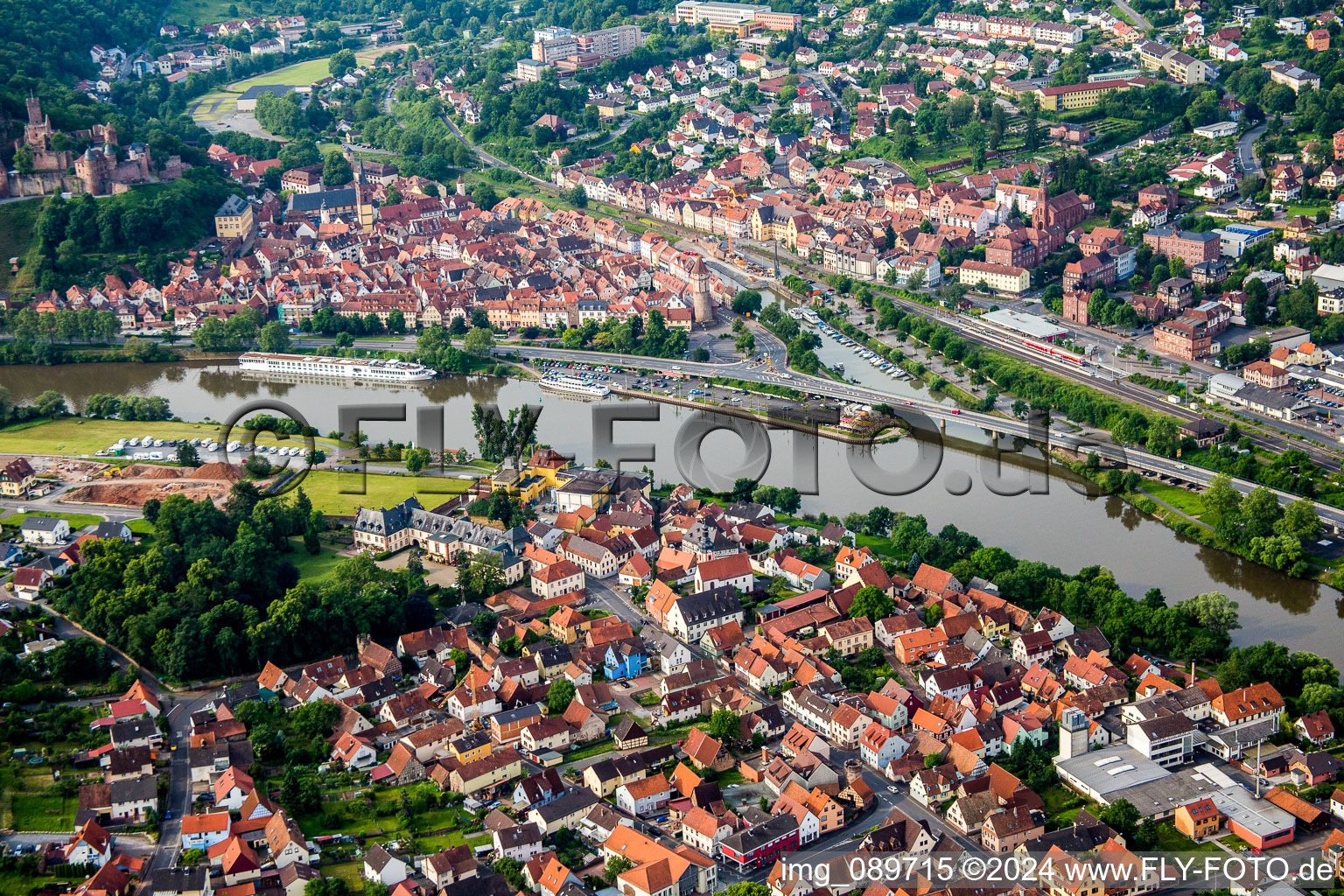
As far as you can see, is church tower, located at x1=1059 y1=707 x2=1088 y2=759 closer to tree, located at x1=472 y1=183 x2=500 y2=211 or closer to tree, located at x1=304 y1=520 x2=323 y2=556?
tree, located at x1=304 y1=520 x2=323 y2=556

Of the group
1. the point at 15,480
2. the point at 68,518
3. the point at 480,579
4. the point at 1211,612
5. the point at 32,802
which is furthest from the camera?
the point at 15,480

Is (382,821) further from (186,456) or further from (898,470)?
(898,470)

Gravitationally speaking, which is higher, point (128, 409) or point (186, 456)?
point (128, 409)

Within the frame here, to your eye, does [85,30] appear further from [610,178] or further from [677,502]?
[677,502]

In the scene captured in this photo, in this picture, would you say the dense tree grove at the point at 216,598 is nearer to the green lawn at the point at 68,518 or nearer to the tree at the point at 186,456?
the green lawn at the point at 68,518

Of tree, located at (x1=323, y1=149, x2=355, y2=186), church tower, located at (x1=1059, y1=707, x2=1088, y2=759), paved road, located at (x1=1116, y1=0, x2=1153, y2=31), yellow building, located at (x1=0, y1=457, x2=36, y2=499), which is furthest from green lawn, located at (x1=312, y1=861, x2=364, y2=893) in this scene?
paved road, located at (x1=1116, y1=0, x2=1153, y2=31)

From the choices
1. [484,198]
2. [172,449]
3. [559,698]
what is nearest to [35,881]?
[559,698]
